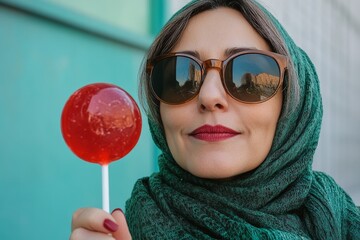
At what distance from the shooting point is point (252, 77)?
1.38 meters

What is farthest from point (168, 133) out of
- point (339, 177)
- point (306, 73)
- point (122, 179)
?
point (339, 177)

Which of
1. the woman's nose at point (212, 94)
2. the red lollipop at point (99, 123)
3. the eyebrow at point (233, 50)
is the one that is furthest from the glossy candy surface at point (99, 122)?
the eyebrow at point (233, 50)

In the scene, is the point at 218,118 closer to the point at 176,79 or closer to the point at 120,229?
the point at 176,79

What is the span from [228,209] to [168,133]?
0.96 feet

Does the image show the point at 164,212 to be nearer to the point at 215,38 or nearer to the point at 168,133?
the point at 168,133

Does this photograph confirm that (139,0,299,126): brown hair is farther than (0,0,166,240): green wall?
No

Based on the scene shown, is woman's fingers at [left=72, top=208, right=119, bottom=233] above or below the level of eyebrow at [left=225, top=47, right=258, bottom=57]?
below

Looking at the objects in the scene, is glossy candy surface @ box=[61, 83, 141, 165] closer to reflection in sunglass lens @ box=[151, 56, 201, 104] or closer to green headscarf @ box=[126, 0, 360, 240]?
reflection in sunglass lens @ box=[151, 56, 201, 104]

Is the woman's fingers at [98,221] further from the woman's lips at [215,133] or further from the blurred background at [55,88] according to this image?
the blurred background at [55,88]

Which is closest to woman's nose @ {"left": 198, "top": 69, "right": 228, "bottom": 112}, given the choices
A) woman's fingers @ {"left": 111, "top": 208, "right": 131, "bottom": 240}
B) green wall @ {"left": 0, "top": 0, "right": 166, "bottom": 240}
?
woman's fingers @ {"left": 111, "top": 208, "right": 131, "bottom": 240}

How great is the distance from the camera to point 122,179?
247 centimetres

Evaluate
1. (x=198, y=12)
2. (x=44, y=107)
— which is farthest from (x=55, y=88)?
(x=198, y=12)

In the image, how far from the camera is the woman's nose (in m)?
1.31

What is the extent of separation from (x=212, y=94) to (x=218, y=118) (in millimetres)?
71
